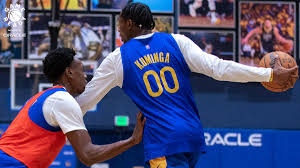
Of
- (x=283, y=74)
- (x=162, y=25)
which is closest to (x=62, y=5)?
(x=162, y=25)

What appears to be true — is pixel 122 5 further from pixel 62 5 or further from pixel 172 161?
pixel 172 161

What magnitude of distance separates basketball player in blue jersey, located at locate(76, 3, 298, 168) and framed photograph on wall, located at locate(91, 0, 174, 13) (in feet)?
15.0

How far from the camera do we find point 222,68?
9.12 ft

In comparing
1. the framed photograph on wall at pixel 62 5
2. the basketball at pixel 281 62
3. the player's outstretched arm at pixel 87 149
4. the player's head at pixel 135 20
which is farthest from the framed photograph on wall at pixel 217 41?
the player's outstretched arm at pixel 87 149

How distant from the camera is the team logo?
7.23 meters

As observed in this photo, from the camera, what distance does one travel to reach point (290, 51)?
7504 millimetres

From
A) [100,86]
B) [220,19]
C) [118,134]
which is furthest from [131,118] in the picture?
[100,86]

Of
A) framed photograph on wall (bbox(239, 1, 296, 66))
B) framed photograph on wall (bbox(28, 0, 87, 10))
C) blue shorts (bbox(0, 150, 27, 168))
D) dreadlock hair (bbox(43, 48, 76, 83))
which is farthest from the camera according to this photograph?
framed photograph on wall (bbox(239, 1, 296, 66))

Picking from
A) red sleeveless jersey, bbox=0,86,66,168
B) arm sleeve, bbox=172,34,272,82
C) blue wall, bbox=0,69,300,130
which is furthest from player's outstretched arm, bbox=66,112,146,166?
blue wall, bbox=0,69,300,130

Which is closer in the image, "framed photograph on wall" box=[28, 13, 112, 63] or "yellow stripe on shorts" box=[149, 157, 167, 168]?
"yellow stripe on shorts" box=[149, 157, 167, 168]

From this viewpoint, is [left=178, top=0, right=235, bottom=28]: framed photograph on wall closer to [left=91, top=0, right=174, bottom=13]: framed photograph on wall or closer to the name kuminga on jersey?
[left=91, top=0, right=174, bottom=13]: framed photograph on wall

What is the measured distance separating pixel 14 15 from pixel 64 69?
16.1ft

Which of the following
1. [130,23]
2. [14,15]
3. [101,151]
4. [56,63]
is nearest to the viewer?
[101,151]

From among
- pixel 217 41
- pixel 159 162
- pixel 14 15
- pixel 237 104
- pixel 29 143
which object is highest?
pixel 14 15
